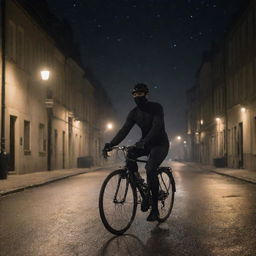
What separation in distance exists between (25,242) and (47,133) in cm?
2476

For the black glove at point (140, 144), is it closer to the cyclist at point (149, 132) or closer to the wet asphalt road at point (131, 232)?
the cyclist at point (149, 132)

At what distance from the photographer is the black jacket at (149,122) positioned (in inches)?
282

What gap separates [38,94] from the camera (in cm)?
2841

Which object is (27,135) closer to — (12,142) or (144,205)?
(12,142)

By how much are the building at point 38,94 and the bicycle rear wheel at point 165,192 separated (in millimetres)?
14718

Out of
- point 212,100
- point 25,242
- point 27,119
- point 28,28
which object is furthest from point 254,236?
point 212,100

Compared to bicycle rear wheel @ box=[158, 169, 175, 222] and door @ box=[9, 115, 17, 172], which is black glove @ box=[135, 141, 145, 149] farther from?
door @ box=[9, 115, 17, 172]

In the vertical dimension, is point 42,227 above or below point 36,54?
below

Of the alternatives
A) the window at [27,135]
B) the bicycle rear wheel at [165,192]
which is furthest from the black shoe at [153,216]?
the window at [27,135]

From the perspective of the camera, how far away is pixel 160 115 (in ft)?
23.8

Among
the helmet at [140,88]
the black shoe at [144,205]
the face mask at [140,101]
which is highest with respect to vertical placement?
the helmet at [140,88]

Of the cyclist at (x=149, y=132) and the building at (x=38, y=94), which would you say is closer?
the cyclist at (x=149, y=132)

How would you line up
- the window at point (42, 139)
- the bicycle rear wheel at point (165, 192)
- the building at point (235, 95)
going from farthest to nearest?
the building at point (235, 95) < the window at point (42, 139) < the bicycle rear wheel at point (165, 192)

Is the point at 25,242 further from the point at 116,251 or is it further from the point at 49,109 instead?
the point at 49,109
